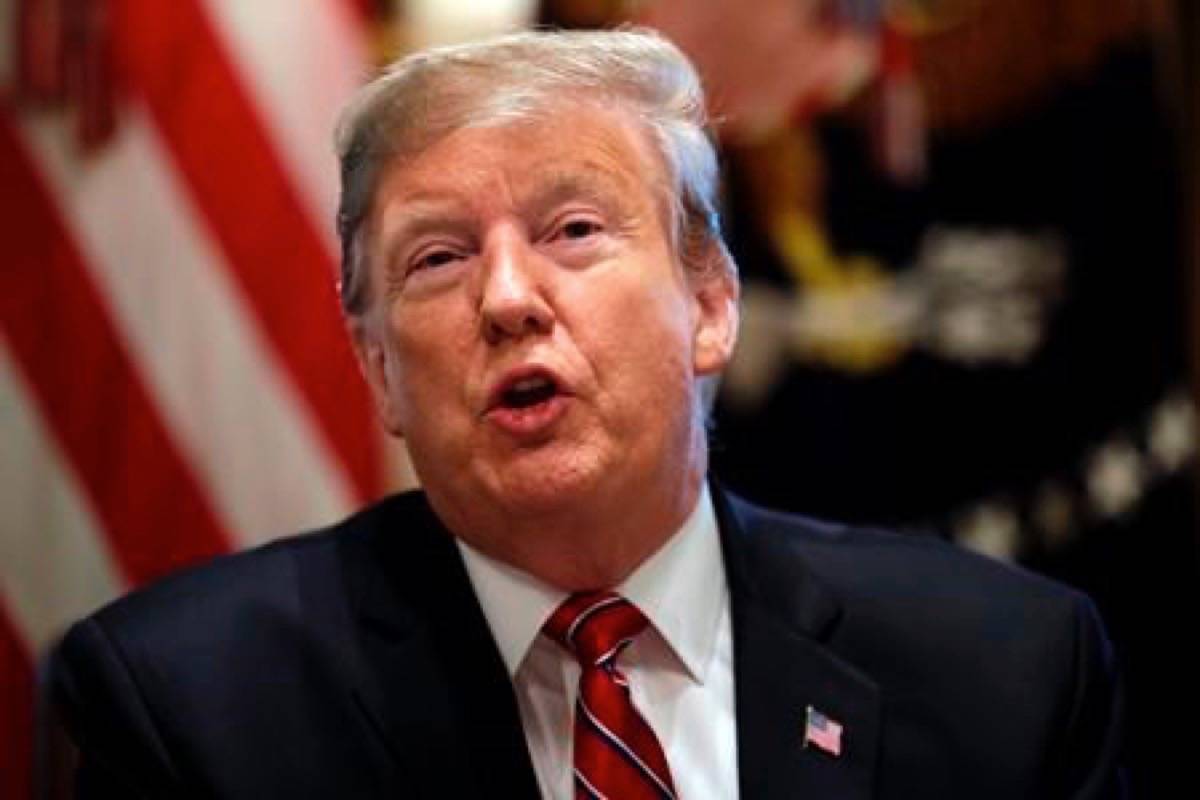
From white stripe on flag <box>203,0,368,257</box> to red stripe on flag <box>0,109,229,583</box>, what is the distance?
1.40ft

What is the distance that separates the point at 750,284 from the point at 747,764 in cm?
163

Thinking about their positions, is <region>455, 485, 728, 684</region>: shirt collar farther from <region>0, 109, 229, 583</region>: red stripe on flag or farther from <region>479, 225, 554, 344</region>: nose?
<region>0, 109, 229, 583</region>: red stripe on flag

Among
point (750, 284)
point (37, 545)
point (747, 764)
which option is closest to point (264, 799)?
point (747, 764)

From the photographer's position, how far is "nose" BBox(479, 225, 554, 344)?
1727 millimetres

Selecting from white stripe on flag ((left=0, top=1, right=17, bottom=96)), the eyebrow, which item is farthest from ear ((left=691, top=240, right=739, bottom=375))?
white stripe on flag ((left=0, top=1, right=17, bottom=96))

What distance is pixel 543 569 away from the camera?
1.88m

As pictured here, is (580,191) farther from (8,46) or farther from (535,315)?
(8,46)

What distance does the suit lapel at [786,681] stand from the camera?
184cm

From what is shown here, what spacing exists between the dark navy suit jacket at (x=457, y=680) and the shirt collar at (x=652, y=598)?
0.8 inches

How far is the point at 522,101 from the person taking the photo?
1817 mm

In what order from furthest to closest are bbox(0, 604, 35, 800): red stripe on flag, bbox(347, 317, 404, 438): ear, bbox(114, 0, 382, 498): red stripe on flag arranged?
bbox(114, 0, 382, 498): red stripe on flag → bbox(0, 604, 35, 800): red stripe on flag → bbox(347, 317, 404, 438): ear

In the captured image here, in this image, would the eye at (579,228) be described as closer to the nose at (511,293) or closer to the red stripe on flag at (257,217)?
the nose at (511,293)

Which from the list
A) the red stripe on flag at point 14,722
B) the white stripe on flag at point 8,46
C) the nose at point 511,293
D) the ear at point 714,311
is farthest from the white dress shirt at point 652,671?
the white stripe on flag at point 8,46

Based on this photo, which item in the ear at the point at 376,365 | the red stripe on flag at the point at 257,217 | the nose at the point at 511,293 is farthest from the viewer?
the red stripe on flag at the point at 257,217
